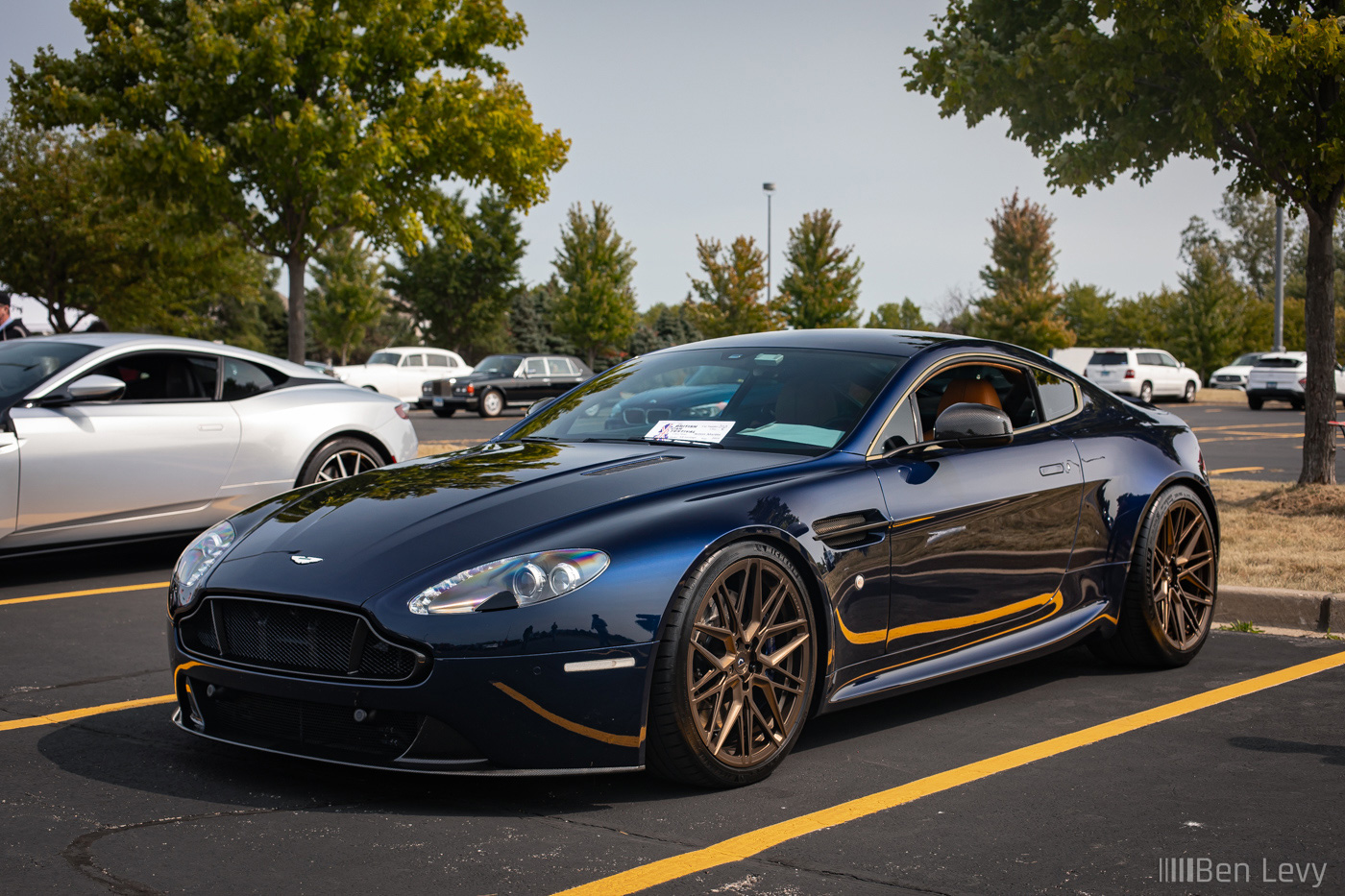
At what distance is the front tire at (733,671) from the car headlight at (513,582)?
0.95 feet

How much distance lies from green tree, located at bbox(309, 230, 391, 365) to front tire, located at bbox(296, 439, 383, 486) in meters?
50.9

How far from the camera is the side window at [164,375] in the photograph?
25.3 ft

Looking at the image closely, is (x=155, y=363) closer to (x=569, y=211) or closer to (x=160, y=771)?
(x=160, y=771)

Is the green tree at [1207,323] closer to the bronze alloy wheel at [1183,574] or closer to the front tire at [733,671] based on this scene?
the bronze alloy wheel at [1183,574]

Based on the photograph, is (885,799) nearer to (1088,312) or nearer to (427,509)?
(427,509)

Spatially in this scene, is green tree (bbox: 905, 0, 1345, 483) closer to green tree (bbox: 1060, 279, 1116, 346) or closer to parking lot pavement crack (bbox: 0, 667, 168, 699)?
parking lot pavement crack (bbox: 0, 667, 168, 699)

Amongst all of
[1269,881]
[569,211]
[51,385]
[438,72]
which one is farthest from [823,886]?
[569,211]

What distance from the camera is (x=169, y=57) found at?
16453 mm

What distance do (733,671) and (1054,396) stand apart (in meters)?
2.36

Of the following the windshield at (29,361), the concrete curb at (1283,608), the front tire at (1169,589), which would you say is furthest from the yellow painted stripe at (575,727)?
the windshield at (29,361)

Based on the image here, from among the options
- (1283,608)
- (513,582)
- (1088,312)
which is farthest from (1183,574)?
(1088,312)

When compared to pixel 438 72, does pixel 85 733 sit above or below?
below

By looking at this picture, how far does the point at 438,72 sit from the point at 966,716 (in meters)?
15.0

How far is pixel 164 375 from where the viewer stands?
7840 millimetres
